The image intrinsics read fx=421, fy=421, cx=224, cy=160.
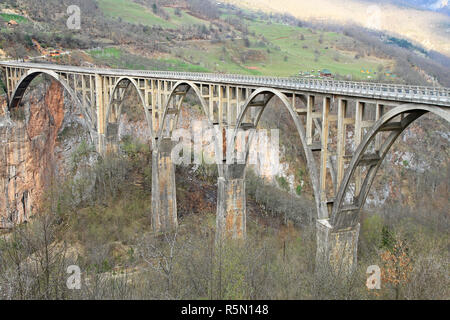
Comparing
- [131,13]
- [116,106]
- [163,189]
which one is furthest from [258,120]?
[131,13]

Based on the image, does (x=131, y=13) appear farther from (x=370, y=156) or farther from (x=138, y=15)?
(x=370, y=156)

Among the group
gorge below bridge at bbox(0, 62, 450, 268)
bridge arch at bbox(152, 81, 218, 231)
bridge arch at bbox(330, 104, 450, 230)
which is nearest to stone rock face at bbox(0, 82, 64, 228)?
gorge below bridge at bbox(0, 62, 450, 268)

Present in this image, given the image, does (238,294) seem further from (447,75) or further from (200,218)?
(447,75)

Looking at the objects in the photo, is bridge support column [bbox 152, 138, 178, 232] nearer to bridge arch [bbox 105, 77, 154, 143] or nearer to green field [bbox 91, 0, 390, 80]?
bridge arch [bbox 105, 77, 154, 143]

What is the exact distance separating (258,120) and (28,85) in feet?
110

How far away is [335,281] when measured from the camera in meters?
18.5

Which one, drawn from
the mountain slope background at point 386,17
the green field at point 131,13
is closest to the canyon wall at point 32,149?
the green field at point 131,13

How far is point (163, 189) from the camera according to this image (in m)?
37.9

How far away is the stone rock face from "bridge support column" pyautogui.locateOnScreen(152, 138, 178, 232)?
1748 cm

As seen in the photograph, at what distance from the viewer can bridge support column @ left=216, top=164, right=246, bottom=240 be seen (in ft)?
102

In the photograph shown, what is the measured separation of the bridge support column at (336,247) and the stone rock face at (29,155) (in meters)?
35.3

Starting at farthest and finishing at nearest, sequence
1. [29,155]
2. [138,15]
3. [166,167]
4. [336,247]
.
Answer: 1. [138,15]
2. [29,155]
3. [166,167]
4. [336,247]

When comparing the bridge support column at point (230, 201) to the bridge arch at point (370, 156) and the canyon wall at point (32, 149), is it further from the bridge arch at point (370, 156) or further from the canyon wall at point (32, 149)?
the canyon wall at point (32, 149)

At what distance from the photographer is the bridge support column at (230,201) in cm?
3105
